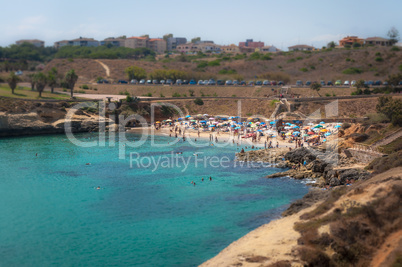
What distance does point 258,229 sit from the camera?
31.5 meters

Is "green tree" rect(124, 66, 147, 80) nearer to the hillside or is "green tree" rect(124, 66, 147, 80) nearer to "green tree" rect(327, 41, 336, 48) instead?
the hillside

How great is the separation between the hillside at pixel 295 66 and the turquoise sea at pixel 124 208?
6439 cm

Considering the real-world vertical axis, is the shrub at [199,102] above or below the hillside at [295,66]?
below

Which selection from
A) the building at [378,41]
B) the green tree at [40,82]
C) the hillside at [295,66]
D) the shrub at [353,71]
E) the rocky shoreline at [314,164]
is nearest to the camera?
the rocky shoreline at [314,164]

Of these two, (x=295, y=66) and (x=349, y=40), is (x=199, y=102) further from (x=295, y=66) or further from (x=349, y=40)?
(x=349, y=40)

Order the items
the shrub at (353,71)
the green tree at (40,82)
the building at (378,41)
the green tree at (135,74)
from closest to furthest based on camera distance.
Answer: the green tree at (40,82) < the green tree at (135,74) < the shrub at (353,71) < the building at (378,41)

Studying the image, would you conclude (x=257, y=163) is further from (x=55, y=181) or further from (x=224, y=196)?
(x=55, y=181)

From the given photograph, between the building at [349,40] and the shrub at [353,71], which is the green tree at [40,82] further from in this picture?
the building at [349,40]

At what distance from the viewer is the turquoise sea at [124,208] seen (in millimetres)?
29234

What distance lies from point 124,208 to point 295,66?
10031cm

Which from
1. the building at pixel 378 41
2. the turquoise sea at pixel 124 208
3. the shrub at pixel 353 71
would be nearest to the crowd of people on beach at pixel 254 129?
the turquoise sea at pixel 124 208

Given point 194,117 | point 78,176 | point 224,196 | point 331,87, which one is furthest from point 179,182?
point 331,87

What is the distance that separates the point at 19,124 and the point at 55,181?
30.7 metres

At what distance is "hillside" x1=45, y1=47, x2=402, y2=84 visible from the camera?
11281 cm
